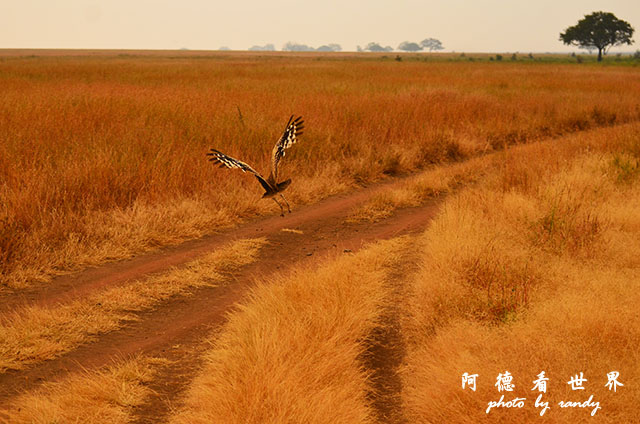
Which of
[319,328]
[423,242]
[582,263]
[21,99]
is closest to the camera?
[319,328]

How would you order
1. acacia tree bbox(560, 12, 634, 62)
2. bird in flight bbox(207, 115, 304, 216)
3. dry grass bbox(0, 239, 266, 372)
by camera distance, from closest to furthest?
1. bird in flight bbox(207, 115, 304, 216)
2. dry grass bbox(0, 239, 266, 372)
3. acacia tree bbox(560, 12, 634, 62)

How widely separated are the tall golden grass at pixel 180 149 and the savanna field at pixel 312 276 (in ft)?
0.14

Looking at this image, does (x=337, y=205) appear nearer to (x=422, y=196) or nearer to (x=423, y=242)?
(x=422, y=196)

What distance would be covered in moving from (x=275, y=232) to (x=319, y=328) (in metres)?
3.35

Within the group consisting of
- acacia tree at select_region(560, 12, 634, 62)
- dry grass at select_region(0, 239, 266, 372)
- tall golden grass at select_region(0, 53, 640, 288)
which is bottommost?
dry grass at select_region(0, 239, 266, 372)

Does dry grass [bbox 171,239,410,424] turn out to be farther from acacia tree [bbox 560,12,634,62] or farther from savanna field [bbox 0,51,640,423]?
acacia tree [bbox 560,12,634,62]

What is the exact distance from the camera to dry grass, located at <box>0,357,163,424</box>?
3.39 m

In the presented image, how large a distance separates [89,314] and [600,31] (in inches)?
3467

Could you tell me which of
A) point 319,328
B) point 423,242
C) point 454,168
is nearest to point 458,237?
point 423,242

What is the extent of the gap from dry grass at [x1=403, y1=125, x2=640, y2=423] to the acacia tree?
269ft

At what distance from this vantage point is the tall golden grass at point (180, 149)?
6590 millimetres

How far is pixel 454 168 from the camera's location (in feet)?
34.7

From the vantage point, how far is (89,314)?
493cm

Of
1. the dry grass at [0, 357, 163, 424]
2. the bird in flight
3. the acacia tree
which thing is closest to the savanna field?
the dry grass at [0, 357, 163, 424]
